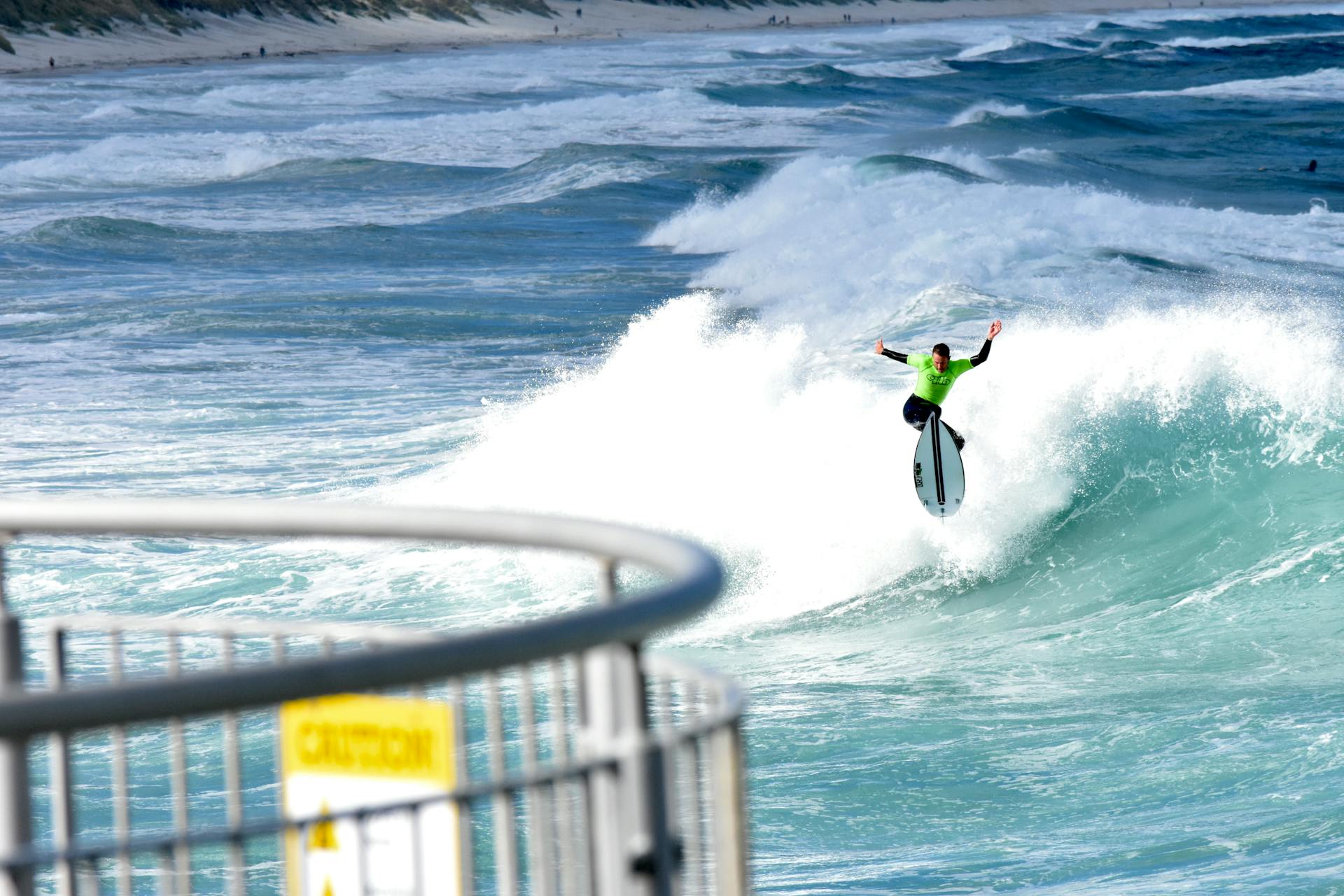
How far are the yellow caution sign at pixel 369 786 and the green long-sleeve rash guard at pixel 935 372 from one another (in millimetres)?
8559

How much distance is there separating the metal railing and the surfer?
8.29 m

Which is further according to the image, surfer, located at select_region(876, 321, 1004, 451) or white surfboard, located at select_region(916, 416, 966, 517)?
white surfboard, located at select_region(916, 416, 966, 517)

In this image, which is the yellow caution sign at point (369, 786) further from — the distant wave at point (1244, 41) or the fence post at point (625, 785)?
the distant wave at point (1244, 41)

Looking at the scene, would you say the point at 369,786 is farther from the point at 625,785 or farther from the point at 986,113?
the point at 986,113

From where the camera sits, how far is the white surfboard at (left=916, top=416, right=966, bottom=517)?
38.2 ft

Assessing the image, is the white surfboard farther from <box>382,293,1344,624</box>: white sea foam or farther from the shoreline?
the shoreline

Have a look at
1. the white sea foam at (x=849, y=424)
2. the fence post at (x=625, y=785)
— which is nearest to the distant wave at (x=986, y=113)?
the white sea foam at (x=849, y=424)

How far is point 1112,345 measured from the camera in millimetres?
14289

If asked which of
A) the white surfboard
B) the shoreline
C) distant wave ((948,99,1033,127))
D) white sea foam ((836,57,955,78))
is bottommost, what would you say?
the white surfboard

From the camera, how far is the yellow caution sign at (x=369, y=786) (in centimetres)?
201

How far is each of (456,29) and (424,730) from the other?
86.4 m

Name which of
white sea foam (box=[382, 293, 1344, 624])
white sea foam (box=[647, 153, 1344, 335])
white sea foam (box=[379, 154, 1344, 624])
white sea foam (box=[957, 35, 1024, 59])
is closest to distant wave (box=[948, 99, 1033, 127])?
white sea foam (box=[647, 153, 1344, 335])

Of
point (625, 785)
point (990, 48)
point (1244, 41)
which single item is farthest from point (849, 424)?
point (1244, 41)

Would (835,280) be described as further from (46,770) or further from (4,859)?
(4,859)
